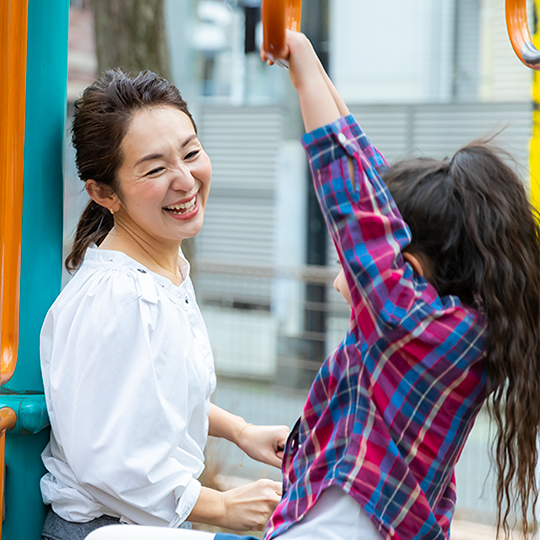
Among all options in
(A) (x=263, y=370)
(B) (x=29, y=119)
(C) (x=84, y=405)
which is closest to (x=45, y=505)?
(C) (x=84, y=405)

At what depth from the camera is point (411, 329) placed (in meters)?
0.95

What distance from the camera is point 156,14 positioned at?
9.84 feet

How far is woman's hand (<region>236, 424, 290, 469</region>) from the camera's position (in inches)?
58.1

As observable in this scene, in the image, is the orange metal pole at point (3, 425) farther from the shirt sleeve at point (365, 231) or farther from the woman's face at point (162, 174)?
the shirt sleeve at point (365, 231)

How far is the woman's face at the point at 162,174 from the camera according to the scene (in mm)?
1331

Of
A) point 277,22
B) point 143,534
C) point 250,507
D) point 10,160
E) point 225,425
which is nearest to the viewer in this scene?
point 277,22

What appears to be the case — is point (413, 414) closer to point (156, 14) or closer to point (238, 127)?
point (156, 14)

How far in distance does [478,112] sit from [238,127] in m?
2.12

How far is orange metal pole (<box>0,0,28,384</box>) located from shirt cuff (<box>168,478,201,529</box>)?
38 cm

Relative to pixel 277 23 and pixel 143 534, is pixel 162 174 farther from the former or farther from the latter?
pixel 143 534

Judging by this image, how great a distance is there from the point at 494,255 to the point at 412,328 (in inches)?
6.8

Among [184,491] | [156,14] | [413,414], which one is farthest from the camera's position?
[156,14]

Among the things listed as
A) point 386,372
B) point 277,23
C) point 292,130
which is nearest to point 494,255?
point 386,372

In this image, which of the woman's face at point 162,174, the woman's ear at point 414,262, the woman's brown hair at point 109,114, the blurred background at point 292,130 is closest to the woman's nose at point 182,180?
the woman's face at point 162,174
